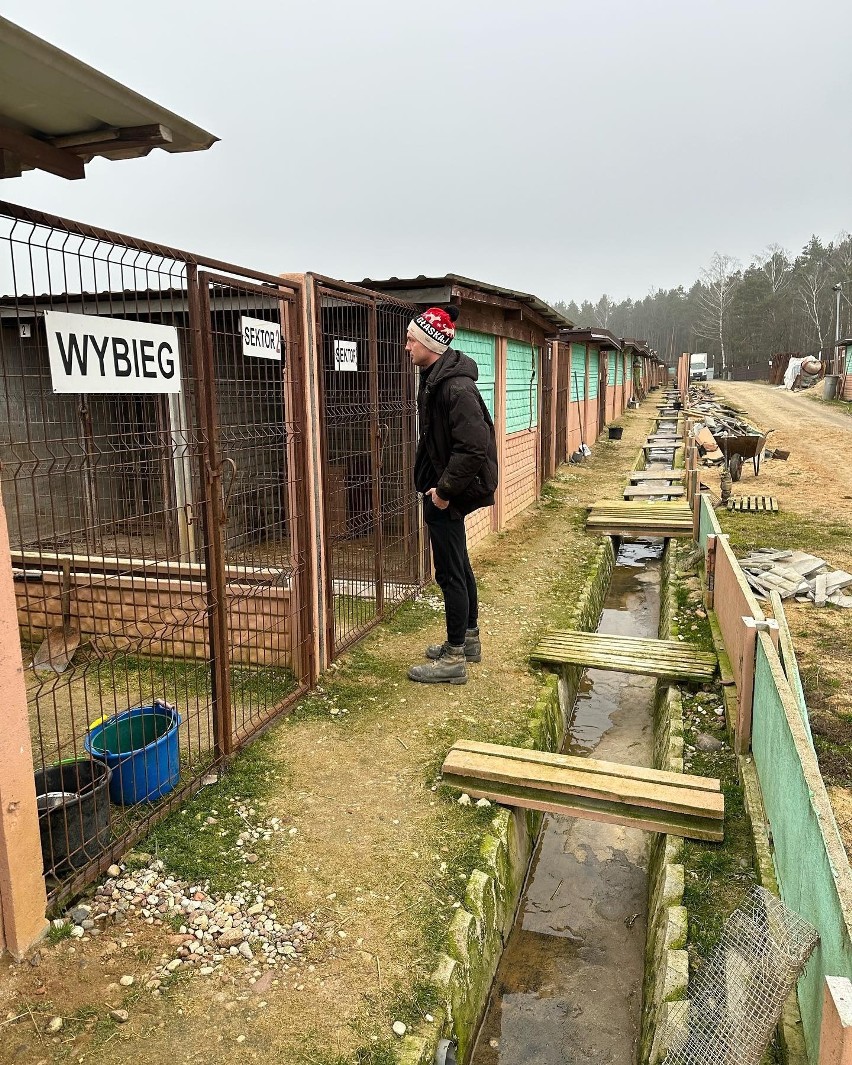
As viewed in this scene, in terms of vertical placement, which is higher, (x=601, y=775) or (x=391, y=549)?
(x=391, y=549)

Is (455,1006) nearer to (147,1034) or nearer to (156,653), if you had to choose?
(147,1034)

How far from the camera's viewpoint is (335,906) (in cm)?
302

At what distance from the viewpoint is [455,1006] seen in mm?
2701

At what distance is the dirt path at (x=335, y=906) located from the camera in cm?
240

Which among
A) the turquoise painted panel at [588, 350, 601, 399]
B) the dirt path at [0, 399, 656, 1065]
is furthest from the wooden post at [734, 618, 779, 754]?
the turquoise painted panel at [588, 350, 601, 399]

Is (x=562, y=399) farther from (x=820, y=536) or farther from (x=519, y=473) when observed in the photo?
(x=820, y=536)

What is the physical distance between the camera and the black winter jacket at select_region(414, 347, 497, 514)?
4.52 m

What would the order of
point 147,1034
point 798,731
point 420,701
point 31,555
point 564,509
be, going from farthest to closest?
point 564,509 < point 31,555 < point 420,701 < point 798,731 < point 147,1034

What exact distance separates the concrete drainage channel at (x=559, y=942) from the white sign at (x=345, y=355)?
8.88 ft

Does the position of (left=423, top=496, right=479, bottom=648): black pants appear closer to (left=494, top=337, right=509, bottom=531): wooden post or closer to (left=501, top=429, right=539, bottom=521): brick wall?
(left=494, top=337, right=509, bottom=531): wooden post

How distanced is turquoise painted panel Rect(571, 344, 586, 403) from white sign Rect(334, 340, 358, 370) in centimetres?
1412

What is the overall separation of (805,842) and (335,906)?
1.77 m

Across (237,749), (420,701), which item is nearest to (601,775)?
(420,701)

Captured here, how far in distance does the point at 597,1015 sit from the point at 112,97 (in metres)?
4.06
